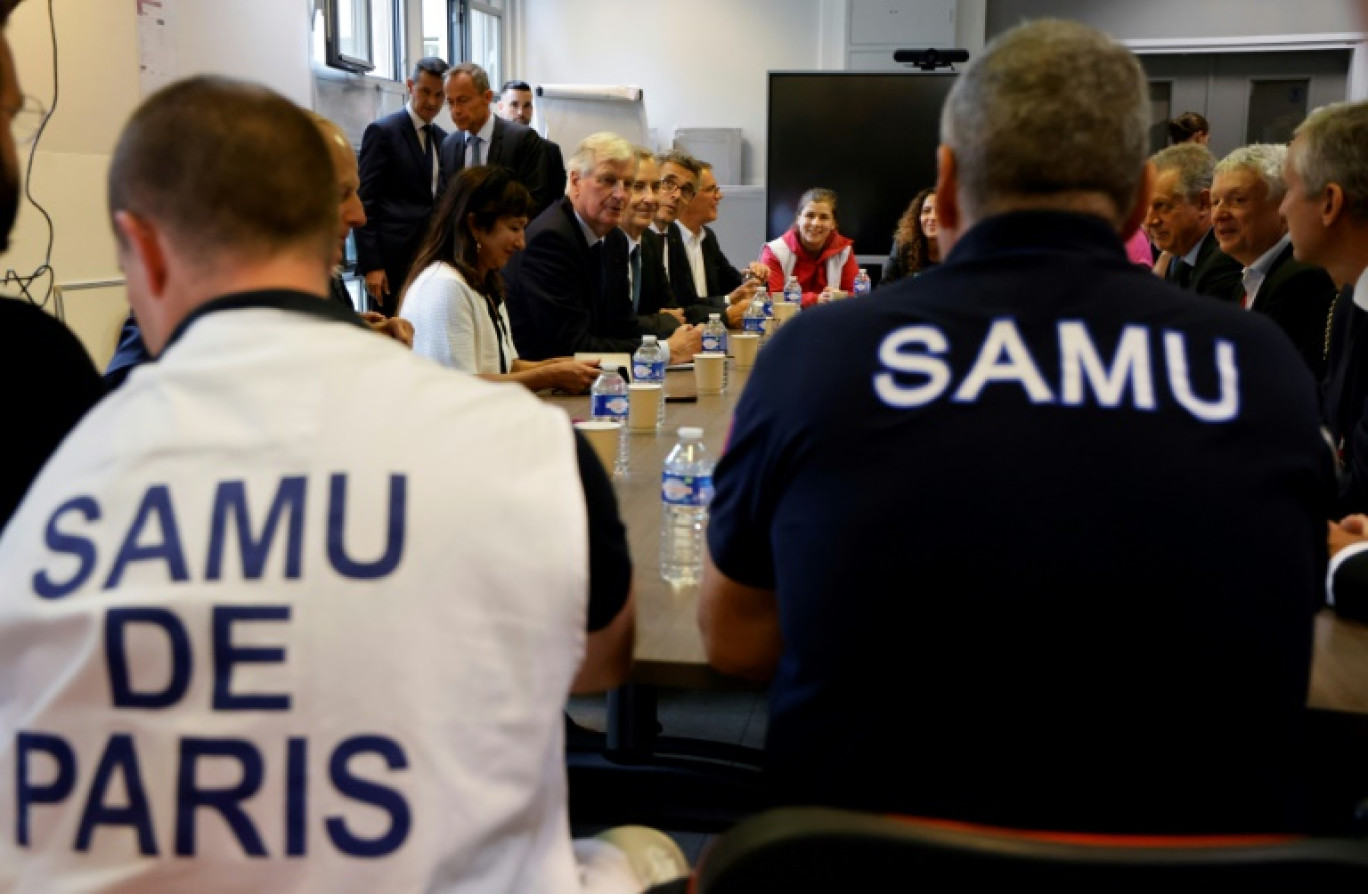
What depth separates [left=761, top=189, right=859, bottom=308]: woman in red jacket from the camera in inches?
243

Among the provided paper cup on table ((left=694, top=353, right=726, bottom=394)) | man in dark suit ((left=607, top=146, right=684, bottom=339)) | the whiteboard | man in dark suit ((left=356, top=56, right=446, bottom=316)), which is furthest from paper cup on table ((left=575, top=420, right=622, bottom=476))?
the whiteboard

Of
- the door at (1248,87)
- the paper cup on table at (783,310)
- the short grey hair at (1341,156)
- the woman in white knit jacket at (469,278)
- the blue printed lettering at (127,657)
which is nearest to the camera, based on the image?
the blue printed lettering at (127,657)

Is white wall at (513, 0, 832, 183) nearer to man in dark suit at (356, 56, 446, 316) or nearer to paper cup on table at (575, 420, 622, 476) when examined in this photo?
man in dark suit at (356, 56, 446, 316)

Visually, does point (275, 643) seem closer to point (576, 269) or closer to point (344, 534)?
point (344, 534)

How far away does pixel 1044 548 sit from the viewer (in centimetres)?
103

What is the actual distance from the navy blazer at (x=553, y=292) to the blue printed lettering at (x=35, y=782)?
306 centimetres

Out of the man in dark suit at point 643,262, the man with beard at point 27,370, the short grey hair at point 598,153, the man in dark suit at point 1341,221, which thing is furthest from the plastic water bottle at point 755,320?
the man with beard at point 27,370

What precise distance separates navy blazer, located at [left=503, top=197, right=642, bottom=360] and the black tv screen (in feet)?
17.0

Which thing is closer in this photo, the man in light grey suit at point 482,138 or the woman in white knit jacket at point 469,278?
the woman in white knit jacket at point 469,278

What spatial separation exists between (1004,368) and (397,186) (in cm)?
549

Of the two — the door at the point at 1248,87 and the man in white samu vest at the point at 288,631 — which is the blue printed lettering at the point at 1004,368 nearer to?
the man in white samu vest at the point at 288,631

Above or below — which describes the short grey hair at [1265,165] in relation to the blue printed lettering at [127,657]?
above

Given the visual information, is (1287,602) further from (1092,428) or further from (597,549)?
(597,549)

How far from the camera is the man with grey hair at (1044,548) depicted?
1039 mm
